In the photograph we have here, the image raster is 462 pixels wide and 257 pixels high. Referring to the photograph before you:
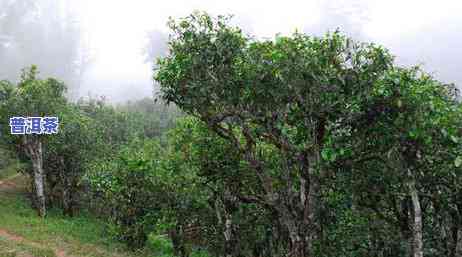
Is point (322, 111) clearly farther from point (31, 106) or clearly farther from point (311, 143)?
point (31, 106)

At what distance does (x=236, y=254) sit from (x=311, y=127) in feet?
41.5

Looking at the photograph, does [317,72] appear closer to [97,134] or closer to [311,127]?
[311,127]

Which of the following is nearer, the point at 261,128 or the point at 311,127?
the point at 311,127

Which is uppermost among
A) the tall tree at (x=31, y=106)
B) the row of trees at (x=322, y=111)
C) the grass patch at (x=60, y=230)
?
the tall tree at (x=31, y=106)

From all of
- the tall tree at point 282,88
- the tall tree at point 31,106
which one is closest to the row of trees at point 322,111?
the tall tree at point 282,88

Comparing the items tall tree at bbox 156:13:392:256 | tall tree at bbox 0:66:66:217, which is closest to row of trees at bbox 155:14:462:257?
tall tree at bbox 156:13:392:256

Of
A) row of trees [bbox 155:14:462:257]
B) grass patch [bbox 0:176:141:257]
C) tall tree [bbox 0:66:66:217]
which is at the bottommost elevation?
grass patch [bbox 0:176:141:257]

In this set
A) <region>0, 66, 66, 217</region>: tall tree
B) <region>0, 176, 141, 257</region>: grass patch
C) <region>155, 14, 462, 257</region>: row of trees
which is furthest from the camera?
<region>0, 66, 66, 217</region>: tall tree

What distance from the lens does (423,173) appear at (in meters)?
16.7

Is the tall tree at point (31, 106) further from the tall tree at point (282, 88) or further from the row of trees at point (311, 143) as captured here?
the tall tree at point (282, 88)

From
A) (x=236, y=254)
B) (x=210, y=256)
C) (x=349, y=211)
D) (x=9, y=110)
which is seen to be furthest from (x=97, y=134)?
(x=349, y=211)

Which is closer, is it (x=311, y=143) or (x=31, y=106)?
(x=311, y=143)

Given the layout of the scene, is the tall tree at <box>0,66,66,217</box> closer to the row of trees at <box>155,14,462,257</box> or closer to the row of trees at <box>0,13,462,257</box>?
the row of trees at <box>0,13,462,257</box>

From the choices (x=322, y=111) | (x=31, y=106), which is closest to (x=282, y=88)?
(x=322, y=111)
